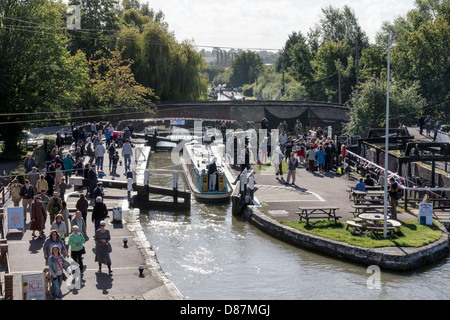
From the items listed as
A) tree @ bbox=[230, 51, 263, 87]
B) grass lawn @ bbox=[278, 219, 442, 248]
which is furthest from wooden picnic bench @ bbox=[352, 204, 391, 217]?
tree @ bbox=[230, 51, 263, 87]

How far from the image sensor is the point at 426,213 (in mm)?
21219

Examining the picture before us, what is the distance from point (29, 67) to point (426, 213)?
24.6 meters

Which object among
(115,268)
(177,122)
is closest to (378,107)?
(177,122)

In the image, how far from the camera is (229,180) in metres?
30.8

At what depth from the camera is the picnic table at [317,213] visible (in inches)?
847

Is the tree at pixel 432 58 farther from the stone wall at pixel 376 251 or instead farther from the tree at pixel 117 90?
the stone wall at pixel 376 251

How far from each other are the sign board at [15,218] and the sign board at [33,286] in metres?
6.41

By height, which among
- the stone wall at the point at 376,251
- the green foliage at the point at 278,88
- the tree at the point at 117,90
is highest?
the green foliage at the point at 278,88

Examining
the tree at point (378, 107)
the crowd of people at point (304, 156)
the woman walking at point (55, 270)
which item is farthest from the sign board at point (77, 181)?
the tree at point (378, 107)

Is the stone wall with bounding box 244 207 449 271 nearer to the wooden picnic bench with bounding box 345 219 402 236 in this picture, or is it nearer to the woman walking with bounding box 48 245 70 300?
the wooden picnic bench with bounding box 345 219 402 236

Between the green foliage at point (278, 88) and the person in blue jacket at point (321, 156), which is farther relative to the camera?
the green foliage at point (278, 88)

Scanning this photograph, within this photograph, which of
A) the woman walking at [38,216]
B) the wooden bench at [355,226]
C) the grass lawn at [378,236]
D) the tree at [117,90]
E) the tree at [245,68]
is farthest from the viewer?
the tree at [245,68]

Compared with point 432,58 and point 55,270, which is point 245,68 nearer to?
point 432,58

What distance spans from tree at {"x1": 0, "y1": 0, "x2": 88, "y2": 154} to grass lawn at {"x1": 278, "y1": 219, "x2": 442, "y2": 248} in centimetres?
1808
